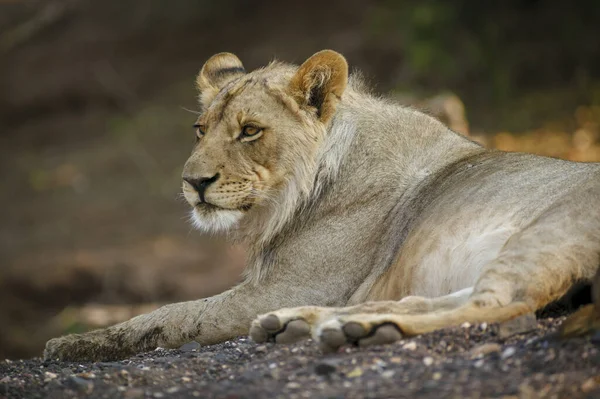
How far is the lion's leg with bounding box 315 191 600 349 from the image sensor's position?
13.9ft

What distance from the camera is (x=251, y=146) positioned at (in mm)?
5777

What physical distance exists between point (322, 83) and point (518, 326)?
2.26 metres

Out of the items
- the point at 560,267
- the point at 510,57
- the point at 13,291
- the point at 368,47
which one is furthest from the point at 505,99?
the point at 560,267

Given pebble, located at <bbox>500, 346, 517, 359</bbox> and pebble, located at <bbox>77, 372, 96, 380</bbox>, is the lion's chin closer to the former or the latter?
pebble, located at <bbox>77, 372, 96, 380</bbox>

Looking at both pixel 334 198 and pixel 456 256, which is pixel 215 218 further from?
pixel 456 256

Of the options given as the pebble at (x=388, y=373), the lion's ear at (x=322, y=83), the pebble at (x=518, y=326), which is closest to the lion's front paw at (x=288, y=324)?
the pebble at (x=388, y=373)

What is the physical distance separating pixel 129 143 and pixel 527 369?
1294 centimetres

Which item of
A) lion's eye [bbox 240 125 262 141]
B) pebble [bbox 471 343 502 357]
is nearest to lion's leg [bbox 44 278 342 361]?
lion's eye [bbox 240 125 262 141]

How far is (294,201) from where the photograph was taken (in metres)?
5.83

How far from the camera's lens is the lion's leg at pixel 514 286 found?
4.24 m

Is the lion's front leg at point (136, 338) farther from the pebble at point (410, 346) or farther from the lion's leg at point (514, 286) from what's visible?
the pebble at point (410, 346)

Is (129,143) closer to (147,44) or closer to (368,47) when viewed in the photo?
(147,44)

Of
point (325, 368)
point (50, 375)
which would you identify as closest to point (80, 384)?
point (50, 375)

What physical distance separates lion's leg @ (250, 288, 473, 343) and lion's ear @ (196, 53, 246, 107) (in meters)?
2.33
